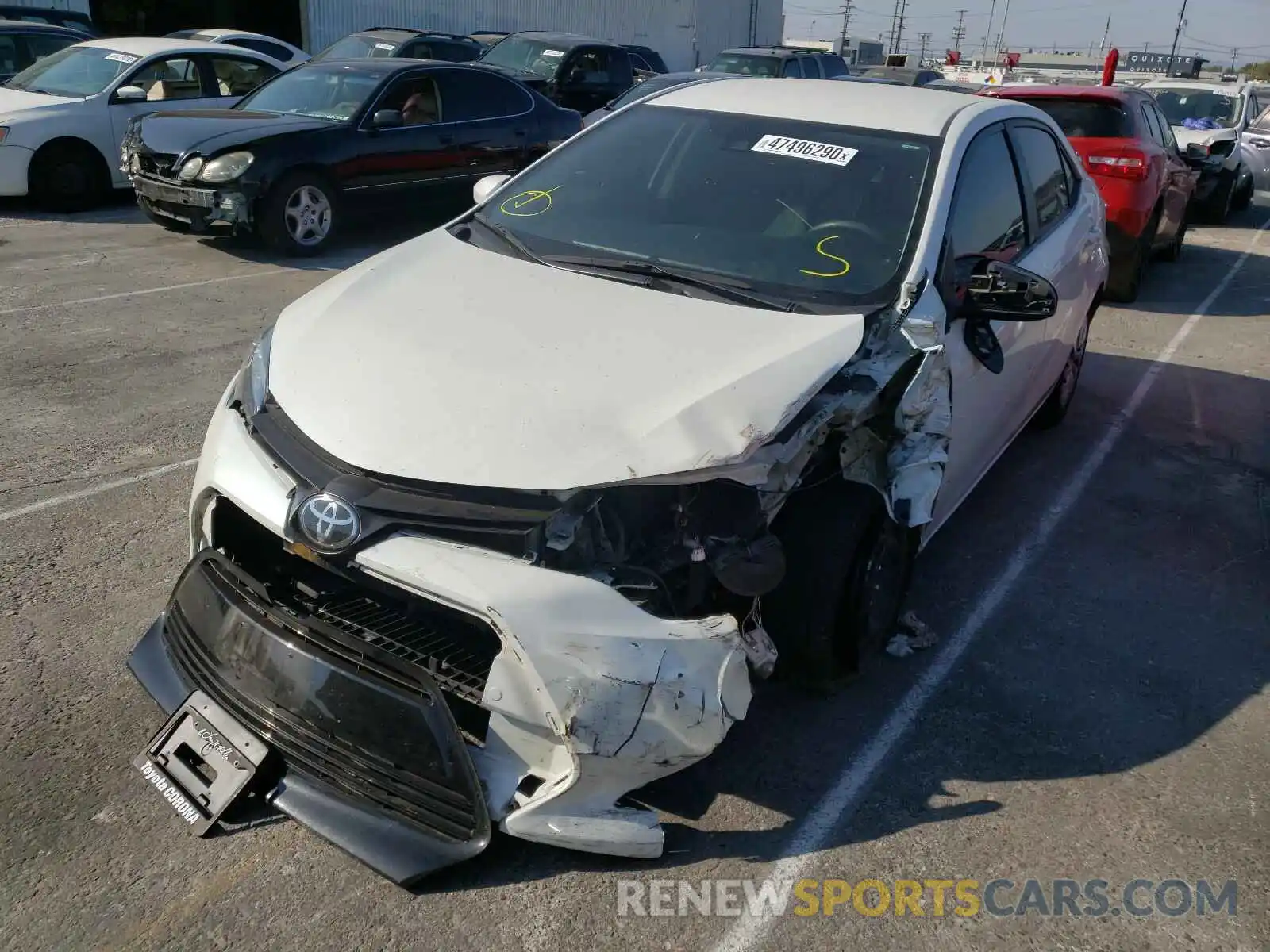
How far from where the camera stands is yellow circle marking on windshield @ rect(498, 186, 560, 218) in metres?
4.14

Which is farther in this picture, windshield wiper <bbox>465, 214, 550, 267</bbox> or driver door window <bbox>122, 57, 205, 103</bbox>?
driver door window <bbox>122, 57, 205, 103</bbox>

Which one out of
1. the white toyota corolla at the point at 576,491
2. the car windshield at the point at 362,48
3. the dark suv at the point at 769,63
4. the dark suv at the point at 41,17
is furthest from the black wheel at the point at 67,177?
the dark suv at the point at 769,63

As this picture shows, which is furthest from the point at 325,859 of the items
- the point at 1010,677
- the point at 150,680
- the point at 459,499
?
the point at 1010,677

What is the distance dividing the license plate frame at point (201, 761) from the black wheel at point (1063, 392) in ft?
14.4

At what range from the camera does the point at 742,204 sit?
3895mm

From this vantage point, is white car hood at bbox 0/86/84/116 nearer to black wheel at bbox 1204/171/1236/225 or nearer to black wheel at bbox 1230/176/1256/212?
black wheel at bbox 1204/171/1236/225

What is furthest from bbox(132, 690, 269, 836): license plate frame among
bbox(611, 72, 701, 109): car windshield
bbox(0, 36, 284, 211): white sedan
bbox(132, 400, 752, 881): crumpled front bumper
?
bbox(611, 72, 701, 109): car windshield

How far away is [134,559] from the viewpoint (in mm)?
3990

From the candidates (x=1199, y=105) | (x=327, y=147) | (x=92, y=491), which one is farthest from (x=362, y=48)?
(x=1199, y=105)

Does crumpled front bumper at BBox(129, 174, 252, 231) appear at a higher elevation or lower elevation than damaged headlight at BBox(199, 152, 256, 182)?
lower

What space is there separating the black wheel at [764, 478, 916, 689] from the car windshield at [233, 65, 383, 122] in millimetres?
7228

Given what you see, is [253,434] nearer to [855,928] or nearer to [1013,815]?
[855,928]

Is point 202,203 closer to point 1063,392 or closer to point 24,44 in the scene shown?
point 24,44

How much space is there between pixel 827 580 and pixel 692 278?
3.58 ft
